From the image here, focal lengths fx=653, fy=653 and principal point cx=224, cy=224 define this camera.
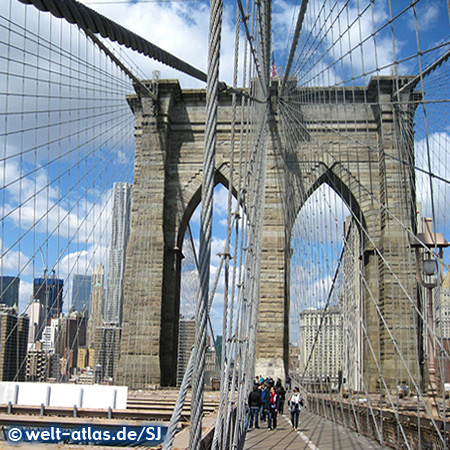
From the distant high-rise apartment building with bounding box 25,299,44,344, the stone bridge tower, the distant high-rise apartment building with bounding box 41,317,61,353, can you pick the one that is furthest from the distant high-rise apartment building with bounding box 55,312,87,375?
the stone bridge tower

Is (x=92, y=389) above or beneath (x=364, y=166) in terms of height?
beneath

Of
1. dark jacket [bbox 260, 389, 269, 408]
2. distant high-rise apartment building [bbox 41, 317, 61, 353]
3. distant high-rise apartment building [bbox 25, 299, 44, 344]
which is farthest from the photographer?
distant high-rise apartment building [bbox 41, 317, 61, 353]

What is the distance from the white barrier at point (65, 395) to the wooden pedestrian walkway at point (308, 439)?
2180 mm

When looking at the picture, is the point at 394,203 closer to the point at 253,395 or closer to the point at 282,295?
the point at 282,295

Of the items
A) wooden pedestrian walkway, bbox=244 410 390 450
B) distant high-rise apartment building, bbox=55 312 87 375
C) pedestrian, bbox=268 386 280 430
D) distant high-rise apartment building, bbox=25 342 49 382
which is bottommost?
wooden pedestrian walkway, bbox=244 410 390 450

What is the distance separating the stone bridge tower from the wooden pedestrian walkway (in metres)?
6.59

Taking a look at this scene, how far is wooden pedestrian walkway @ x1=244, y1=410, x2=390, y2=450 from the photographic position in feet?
26.1

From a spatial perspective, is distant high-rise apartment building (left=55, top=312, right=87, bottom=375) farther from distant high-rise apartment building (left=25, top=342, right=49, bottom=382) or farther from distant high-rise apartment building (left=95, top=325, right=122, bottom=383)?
distant high-rise apartment building (left=95, top=325, right=122, bottom=383)

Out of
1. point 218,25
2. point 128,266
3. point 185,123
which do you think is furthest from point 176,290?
point 218,25

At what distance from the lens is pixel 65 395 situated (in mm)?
10633

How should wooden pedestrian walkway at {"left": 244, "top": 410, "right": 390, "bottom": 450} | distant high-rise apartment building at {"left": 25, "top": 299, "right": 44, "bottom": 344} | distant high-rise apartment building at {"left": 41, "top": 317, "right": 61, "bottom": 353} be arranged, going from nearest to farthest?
wooden pedestrian walkway at {"left": 244, "top": 410, "right": 390, "bottom": 450}, distant high-rise apartment building at {"left": 25, "top": 299, "right": 44, "bottom": 344}, distant high-rise apartment building at {"left": 41, "top": 317, "right": 61, "bottom": 353}

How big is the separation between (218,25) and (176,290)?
16096mm

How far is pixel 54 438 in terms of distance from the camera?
7434 mm

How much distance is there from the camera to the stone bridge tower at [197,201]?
17.5 meters
